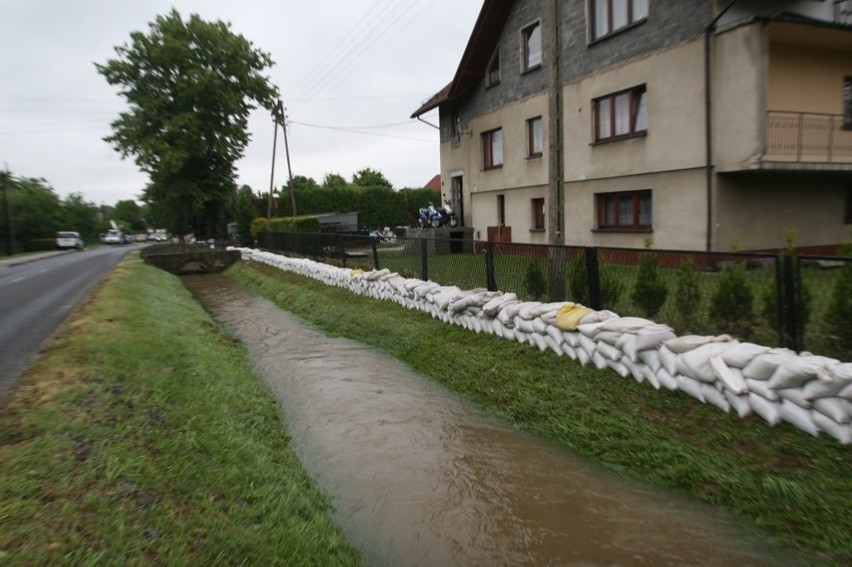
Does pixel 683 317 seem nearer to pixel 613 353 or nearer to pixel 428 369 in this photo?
pixel 613 353

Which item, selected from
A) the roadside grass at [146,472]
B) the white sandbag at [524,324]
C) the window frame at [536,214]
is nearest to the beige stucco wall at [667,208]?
the window frame at [536,214]

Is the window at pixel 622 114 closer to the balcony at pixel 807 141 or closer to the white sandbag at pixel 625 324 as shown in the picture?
the balcony at pixel 807 141

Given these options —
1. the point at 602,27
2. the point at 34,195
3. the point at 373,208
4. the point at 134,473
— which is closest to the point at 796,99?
the point at 602,27

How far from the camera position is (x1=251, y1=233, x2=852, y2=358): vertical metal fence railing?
15.6ft

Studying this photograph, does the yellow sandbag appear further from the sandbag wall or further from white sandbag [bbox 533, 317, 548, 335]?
white sandbag [bbox 533, 317, 548, 335]

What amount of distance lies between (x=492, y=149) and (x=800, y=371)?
63.6 feet

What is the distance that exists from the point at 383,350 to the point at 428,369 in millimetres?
1626

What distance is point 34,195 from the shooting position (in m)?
55.9

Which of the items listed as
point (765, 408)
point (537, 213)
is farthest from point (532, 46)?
point (765, 408)

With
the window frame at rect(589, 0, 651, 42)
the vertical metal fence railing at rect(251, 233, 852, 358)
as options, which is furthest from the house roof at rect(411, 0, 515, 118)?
the vertical metal fence railing at rect(251, 233, 852, 358)

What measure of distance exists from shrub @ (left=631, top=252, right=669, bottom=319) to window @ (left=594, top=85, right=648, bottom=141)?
10080 millimetres

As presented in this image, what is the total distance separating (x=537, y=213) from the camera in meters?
20.0

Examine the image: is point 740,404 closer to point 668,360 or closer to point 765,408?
point 765,408

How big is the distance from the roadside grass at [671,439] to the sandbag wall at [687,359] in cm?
11
